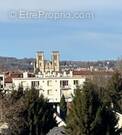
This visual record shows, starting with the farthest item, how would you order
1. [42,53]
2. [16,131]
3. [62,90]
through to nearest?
[42,53]
[62,90]
[16,131]

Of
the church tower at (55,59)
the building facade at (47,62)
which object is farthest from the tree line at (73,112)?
the church tower at (55,59)

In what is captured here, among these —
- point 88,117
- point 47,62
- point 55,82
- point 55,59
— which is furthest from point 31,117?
point 55,59

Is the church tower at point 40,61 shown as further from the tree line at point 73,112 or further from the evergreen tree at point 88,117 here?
the evergreen tree at point 88,117

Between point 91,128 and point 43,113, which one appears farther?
point 43,113

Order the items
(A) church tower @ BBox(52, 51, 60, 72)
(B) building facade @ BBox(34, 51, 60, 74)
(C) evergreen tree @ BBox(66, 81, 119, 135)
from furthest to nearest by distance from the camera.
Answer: (A) church tower @ BBox(52, 51, 60, 72) → (B) building facade @ BBox(34, 51, 60, 74) → (C) evergreen tree @ BBox(66, 81, 119, 135)

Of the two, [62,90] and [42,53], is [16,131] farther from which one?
[42,53]

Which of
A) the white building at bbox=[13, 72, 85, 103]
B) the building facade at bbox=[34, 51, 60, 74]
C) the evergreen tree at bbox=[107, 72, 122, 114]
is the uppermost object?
the building facade at bbox=[34, 51, 60, 74]

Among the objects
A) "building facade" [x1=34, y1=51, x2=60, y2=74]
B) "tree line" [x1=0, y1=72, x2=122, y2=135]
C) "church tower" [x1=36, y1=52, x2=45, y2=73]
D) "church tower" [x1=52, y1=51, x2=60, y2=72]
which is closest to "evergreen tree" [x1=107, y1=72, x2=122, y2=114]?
"tree line" [x1=0, y1=72, x2=122, y2=135]

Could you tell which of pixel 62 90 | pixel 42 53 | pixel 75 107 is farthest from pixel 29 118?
pixel 42 53

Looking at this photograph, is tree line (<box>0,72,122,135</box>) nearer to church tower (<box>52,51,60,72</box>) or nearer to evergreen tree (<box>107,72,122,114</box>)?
evergreen tree (<box>107,72,122,114</box>)

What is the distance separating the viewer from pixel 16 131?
44.1 metres

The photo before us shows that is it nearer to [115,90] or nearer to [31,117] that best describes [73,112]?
[31,117]

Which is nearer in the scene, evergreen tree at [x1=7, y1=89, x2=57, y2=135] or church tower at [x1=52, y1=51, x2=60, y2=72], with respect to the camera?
evergreen tree at [x1=7, y1=89, x2=57, y2=135]

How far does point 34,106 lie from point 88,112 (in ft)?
40.3
